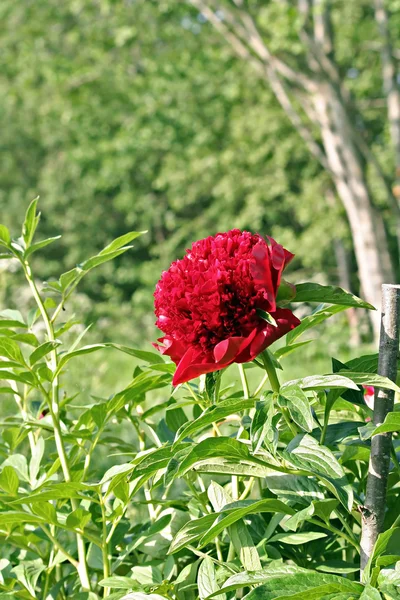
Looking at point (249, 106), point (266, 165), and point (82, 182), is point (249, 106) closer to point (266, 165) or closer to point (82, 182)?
point (266, 165)

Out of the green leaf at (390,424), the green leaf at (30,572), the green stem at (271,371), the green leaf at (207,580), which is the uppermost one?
the green stem at (271,371)

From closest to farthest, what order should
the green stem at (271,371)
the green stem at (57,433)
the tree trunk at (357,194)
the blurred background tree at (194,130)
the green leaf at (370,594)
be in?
the green leaf at (370,594) < the green stem at (271,371) < the green stem at (57,433) < the tree trunk at (357,194) < the blurred background tree at (194,130)

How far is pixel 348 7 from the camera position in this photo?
41.7ft

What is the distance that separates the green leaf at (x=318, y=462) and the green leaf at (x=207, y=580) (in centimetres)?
16

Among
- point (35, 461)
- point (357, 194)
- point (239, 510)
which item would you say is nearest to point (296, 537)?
point (239, 510)

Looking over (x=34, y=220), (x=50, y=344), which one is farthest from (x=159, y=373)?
(x=34, y=220)

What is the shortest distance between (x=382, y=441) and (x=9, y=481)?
49cm

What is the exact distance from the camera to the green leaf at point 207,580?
785 millimetres

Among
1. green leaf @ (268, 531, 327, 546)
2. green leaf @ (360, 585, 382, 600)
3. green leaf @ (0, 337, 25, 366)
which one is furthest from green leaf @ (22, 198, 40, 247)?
green leaf @ (360, 585, 382, 600)

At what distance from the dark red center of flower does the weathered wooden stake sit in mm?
142

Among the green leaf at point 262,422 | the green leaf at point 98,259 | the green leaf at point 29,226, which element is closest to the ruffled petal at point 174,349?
the green leaf at point 262,422

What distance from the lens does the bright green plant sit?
72 centimetres

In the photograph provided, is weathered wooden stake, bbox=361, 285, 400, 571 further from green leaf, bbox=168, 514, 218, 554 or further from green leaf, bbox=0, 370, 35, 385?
green leaf, bbox=0, 370, 35, 385

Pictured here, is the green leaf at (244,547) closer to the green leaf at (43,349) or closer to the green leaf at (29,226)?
the green leaf at (43,349)
